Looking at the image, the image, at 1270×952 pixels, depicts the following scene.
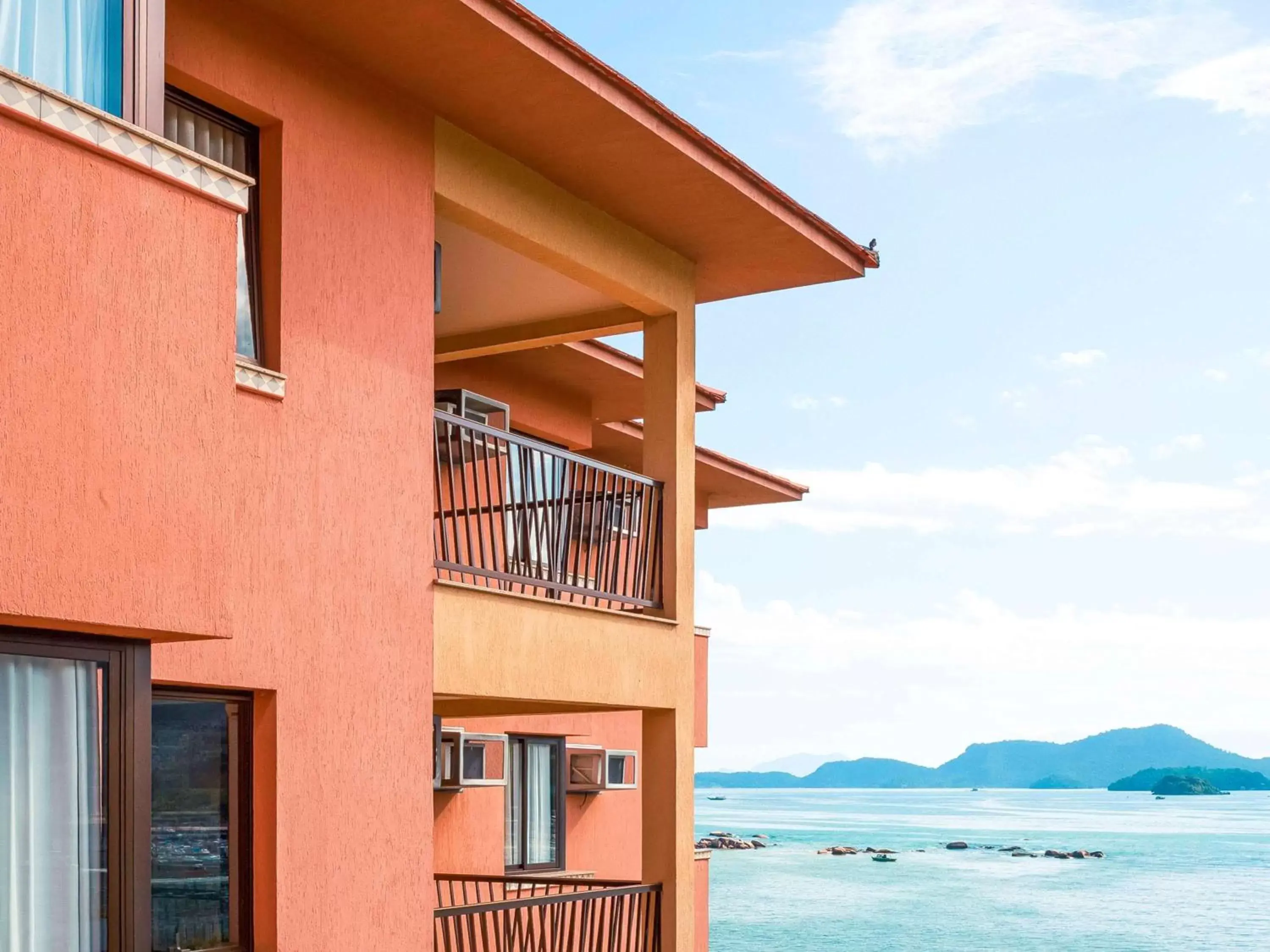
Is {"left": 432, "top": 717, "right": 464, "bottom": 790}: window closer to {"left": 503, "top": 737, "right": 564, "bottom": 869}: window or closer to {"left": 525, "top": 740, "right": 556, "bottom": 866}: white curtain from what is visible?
{"left": 503, "top": 737, "right": 564, "bottom": 869}: window

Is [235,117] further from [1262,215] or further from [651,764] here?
[1262,215]

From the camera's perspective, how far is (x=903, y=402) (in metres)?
115

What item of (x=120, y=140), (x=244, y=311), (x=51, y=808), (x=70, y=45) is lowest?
(x=51, y=808)

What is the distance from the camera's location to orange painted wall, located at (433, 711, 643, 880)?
1421 cm

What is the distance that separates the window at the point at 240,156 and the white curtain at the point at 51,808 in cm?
259

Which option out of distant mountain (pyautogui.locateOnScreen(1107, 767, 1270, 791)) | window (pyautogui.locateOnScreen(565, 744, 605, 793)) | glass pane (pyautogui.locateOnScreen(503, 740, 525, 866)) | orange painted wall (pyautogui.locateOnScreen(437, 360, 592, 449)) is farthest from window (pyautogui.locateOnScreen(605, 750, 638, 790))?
distant mountain (pyautogui.locateOnScreen(1107, 767, 1270, 791))

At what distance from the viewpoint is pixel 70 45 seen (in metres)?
5.68

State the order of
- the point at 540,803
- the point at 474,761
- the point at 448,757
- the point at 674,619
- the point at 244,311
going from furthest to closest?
the point at 540,803 → the point at 474,761 → the point at 448,757 → the point at 674,619 → the point at 244,311

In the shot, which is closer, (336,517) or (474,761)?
(336,517)

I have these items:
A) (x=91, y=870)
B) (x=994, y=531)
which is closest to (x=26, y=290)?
(x=91, y=870)

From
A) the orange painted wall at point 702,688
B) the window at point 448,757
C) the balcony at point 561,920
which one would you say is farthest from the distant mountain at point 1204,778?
the balcony at point 561,920

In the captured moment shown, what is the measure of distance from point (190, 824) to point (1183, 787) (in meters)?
186

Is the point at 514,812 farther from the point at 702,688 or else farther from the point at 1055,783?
the point at 1055,783

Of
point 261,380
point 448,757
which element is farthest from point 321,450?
point 448,757
